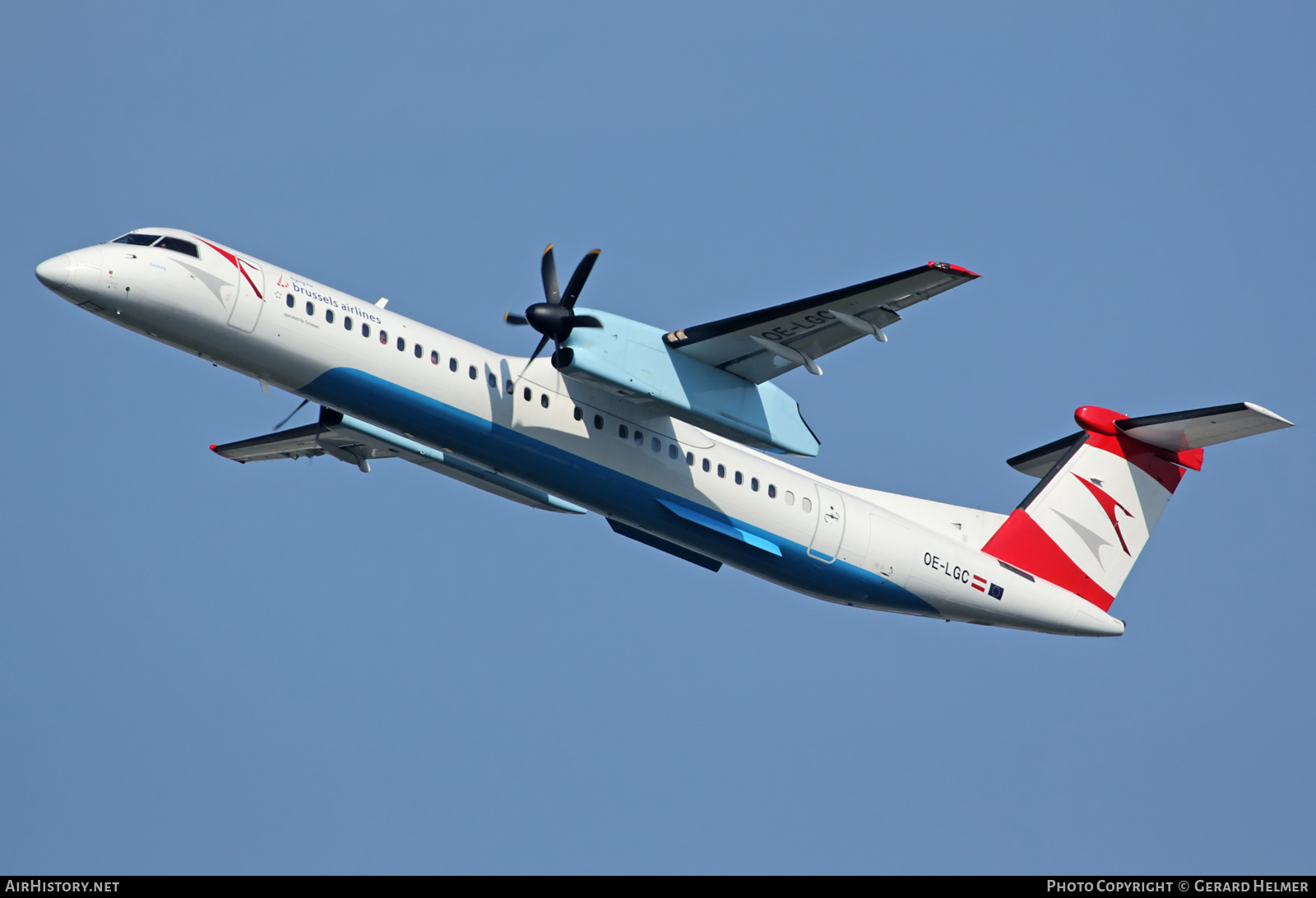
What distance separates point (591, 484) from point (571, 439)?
78 cm

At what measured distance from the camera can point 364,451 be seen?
2291 centimetres

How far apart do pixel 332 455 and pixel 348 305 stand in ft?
19.4

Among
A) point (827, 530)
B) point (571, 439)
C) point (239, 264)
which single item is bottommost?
point (827, 530)

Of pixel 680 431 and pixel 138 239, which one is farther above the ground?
pixel 138 239

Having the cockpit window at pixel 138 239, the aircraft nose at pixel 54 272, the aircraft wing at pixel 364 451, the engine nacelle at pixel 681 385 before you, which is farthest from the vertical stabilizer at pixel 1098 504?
the aircraft nose at pixel 54 272

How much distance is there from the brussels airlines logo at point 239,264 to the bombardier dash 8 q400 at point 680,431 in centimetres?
3

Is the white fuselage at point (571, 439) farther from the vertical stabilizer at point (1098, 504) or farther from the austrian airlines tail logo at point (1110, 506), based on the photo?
the austrian airlines tail logo at point (1110, 506)

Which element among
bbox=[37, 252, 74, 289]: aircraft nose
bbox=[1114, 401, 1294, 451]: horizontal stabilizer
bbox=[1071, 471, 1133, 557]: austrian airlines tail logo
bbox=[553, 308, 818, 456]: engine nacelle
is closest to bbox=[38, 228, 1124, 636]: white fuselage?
bbox=[37, 252, 74, 289]: aircraft nose

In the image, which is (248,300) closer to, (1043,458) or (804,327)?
(804,327)

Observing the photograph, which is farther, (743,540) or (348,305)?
(743,540)

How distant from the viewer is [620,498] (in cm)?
1964

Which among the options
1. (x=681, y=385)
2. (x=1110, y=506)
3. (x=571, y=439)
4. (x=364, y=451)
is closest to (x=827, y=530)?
(x=681, y=385)
